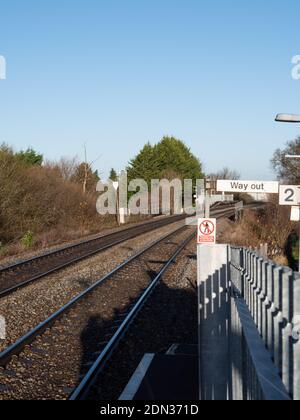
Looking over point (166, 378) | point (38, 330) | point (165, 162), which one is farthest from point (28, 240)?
point (165, 162)

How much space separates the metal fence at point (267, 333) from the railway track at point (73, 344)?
289 cm

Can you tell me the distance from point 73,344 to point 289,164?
96.2 ft

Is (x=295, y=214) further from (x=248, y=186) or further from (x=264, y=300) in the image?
(x=264, y=300)

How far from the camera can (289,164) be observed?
35.8 metres

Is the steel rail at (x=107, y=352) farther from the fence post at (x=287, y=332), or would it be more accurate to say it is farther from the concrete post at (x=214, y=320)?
the fence post at (x=287, y=332)

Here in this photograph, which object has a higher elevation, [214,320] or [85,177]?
[85,177]

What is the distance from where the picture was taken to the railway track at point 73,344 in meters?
6.72

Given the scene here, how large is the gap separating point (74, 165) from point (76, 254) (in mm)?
34528

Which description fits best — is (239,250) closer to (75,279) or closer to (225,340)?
(225,340)

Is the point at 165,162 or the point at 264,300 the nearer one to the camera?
the point at 264,300

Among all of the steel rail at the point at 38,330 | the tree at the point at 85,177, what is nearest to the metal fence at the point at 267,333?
the steel rail at the point at 38,330

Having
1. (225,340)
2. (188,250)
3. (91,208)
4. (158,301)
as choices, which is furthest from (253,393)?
(91,208)

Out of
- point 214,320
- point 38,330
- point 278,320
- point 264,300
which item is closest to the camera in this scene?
point 278,320

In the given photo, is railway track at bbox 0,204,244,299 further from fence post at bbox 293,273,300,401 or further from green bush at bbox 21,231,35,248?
fence post at bbox 293,273,300,401
